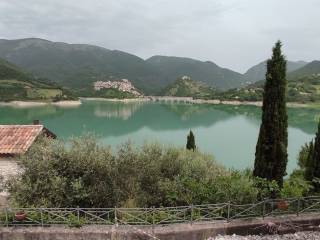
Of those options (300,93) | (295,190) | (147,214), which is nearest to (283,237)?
(295,190)

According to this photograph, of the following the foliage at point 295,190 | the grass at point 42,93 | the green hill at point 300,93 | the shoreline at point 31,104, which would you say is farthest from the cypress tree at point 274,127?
the grass at point 42,93

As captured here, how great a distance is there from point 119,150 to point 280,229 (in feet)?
23.8

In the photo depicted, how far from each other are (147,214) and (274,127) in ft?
23.4

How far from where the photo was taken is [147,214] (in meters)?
12.9

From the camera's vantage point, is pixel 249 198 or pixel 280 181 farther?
pixel 280 181

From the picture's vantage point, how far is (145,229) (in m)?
12.4

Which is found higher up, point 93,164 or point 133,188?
point 93,164

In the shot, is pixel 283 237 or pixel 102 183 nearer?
pixel 283 237

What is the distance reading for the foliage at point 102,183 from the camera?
14227 millimetres

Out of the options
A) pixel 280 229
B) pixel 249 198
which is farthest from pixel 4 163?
pixel 280 229

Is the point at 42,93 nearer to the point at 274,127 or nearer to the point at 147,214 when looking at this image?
the point at 274,127

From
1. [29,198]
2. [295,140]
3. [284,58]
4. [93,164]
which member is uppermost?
[284,58]

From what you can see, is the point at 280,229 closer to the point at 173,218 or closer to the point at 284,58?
the point at 173,218

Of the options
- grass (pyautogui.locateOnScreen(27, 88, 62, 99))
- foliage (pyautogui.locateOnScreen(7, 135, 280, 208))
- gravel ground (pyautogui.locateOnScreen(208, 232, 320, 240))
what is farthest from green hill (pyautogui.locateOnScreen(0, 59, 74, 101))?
gravel ground (pyautogui.locateOnScreen(208, 232, 320, 240))
